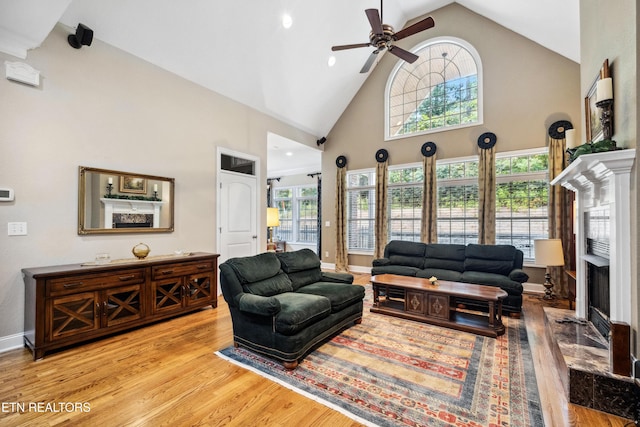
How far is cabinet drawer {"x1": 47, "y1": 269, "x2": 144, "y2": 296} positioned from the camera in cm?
275

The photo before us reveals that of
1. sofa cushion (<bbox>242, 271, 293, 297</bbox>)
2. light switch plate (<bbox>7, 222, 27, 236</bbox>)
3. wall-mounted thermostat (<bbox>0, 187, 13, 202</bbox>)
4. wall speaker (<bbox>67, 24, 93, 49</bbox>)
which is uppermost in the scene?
wall speaker (<bbox>67, 24, 93, 49</bbox>)

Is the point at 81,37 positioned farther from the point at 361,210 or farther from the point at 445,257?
the point at 445,257

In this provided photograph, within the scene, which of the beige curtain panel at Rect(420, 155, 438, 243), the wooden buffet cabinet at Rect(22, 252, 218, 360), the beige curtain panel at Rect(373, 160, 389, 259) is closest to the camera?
the wooden buffet cabinet at Rect(22, 252, 218, 360)

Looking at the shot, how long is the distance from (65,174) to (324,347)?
3.38 metres

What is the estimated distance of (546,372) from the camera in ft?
8.00

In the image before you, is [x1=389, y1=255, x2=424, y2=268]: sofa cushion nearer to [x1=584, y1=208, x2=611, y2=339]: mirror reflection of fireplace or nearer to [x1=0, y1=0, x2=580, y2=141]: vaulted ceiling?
[x1=584, y1=208, x2=611, y2=339]: mirror reflection of fireplace

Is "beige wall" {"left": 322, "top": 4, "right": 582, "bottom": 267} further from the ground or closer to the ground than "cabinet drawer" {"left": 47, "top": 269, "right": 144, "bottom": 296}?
further from the ground

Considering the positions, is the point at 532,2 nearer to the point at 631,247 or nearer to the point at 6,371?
the point at 631,247

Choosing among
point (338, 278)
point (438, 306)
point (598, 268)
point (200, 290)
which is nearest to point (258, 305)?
point (338, 278)

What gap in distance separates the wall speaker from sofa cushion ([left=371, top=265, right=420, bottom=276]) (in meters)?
5.01

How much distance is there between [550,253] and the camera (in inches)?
160

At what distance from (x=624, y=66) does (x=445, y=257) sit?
337 centimetres

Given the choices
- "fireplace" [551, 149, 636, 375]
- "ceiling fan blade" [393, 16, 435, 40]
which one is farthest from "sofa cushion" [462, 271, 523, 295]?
"ceiling fan blade" [393, 16, 435, 40]

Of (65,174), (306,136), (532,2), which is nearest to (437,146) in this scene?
(532,2)
